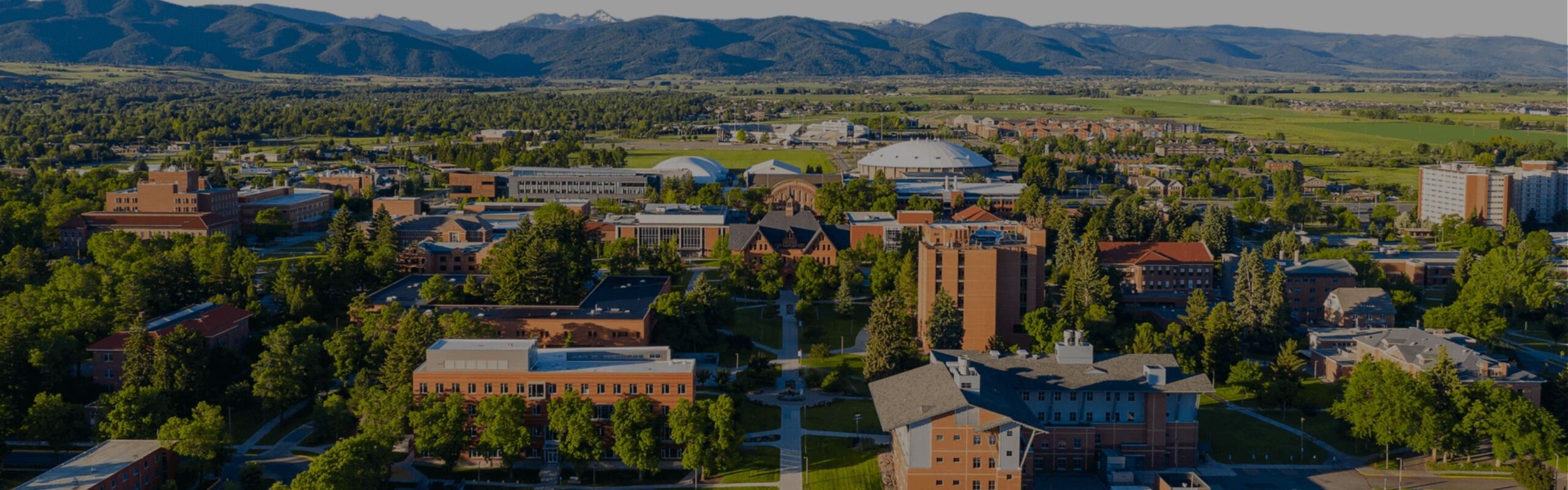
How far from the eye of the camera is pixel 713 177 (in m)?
99.6

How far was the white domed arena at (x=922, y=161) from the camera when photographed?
105875 mm

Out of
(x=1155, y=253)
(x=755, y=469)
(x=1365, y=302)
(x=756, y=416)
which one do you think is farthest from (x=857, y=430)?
(x=1365, y=302)

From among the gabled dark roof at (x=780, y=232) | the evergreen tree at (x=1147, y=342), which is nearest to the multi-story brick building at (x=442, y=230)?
the gabled dark roof at (x=780, y=232)

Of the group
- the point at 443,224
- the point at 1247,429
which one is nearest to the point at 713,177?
the point at 443,224

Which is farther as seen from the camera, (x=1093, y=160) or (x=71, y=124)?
(x=71, y=124)

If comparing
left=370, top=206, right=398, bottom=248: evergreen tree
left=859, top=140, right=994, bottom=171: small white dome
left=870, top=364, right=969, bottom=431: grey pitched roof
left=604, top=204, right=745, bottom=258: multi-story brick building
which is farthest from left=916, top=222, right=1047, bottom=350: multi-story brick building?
left=859, top=140, right=994, bottom=171: small white dome

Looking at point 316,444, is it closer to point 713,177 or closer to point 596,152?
point 713,177

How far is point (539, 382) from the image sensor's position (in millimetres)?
36250

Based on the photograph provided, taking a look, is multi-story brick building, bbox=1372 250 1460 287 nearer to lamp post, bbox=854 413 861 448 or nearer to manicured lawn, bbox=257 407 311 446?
lamp post, bbox=854 413 861 448

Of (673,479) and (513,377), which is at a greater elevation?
(513,377)

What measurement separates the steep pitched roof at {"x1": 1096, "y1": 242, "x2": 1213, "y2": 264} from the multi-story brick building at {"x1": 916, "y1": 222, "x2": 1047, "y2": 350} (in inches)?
386

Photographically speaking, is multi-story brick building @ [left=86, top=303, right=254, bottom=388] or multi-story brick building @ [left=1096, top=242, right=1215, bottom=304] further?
multi-story brick building @ [left=1096, top=242, right=1215, bottom=304]

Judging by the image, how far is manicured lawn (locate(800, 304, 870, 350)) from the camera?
49531mm

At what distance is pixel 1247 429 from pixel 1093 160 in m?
80.3
